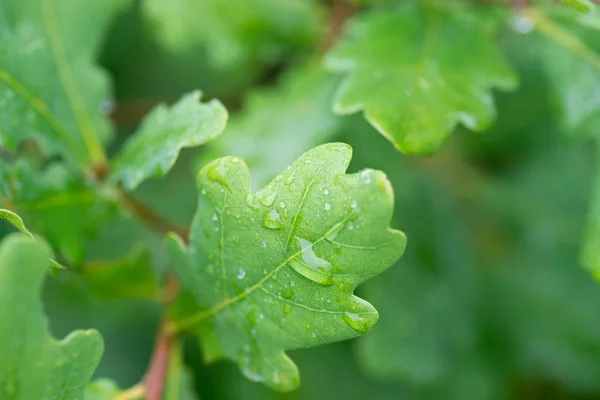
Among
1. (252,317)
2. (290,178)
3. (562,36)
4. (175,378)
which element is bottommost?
(175,378)

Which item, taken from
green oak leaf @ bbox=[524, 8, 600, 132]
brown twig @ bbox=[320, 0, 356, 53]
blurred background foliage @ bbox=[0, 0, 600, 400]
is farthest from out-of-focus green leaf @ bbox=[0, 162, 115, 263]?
green oak leaf @ bbox=[524, 8, 600, 132]

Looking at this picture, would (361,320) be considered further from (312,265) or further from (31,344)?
(31,344)

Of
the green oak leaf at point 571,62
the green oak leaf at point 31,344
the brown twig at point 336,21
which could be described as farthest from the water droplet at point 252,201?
the brown twig at point 336,21

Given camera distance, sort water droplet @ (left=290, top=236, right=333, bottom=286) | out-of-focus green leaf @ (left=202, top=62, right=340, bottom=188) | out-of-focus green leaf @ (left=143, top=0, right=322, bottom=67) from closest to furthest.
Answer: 1. water droplet @ (left=290, top=236, right=333, bottom=286)
2. out-of-focus green leaf @ (left=202, top=62, right=340, bottom=188)
3. out-of-focus green leaf @ (left=143, top=0, right=322, bottom=67)

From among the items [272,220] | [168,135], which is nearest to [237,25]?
[168,135]

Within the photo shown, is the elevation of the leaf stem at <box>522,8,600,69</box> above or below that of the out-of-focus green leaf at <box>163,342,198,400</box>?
above

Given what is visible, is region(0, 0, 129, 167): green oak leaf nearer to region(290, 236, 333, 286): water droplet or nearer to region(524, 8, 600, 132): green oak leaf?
region(290, 236, 333, 286): water droplet

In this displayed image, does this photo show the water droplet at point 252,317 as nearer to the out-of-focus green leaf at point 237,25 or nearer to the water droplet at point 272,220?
the water droplet at point 272,220

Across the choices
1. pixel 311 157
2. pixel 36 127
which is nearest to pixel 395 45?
pixel 311 157
